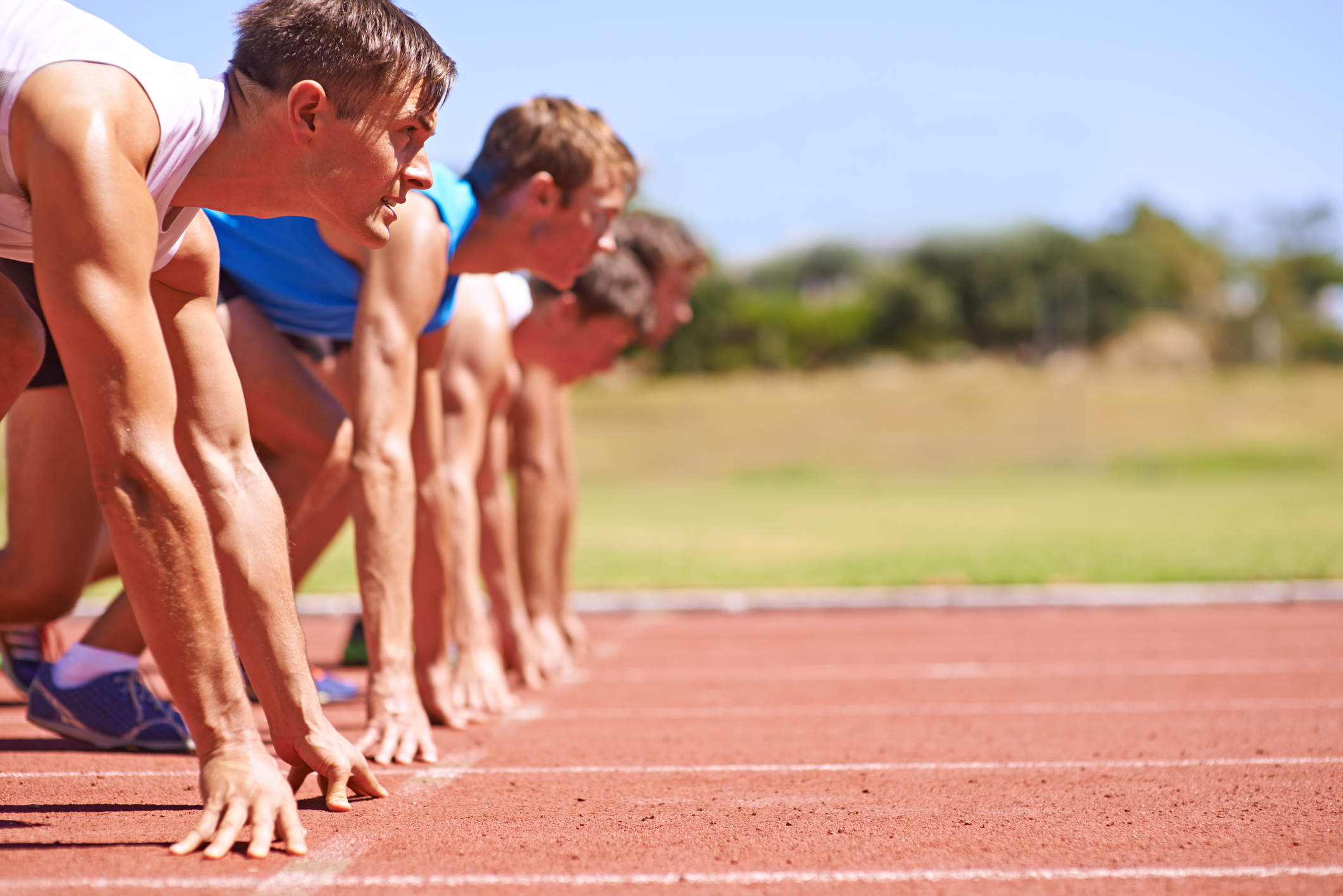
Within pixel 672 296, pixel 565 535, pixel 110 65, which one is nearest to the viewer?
pixel 110 65

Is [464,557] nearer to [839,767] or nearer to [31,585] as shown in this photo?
[31,585]

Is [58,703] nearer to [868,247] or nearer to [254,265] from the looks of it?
[254,265]

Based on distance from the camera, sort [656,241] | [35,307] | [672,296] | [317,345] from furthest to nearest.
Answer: [672,296], [656,241], [317,345], [35,307]

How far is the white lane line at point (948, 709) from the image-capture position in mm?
4598

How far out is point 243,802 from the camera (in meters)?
2.41

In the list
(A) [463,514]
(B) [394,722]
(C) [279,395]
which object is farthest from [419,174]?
(A) [463,514]

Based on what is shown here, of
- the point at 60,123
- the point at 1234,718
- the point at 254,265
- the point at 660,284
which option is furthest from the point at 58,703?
the point at 660,284

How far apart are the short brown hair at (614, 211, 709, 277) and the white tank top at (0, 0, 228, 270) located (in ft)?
14.8

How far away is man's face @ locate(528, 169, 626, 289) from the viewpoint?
14.5 ft

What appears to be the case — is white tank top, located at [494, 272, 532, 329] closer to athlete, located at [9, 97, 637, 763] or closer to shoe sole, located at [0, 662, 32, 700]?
athlete, located at [9, 97, 637, 763]

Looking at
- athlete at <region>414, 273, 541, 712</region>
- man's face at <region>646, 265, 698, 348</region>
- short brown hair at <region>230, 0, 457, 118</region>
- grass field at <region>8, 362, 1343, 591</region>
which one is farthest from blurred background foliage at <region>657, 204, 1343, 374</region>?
short brown hair at <region>230, 0, 457, 118</region>

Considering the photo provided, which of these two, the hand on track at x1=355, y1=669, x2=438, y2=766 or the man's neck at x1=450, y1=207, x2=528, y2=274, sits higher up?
the man's neck at x1=450, y1=207, x2=528, y2=274

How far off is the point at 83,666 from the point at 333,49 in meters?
1.96

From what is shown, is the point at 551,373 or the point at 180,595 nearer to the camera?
the point at 180,595
